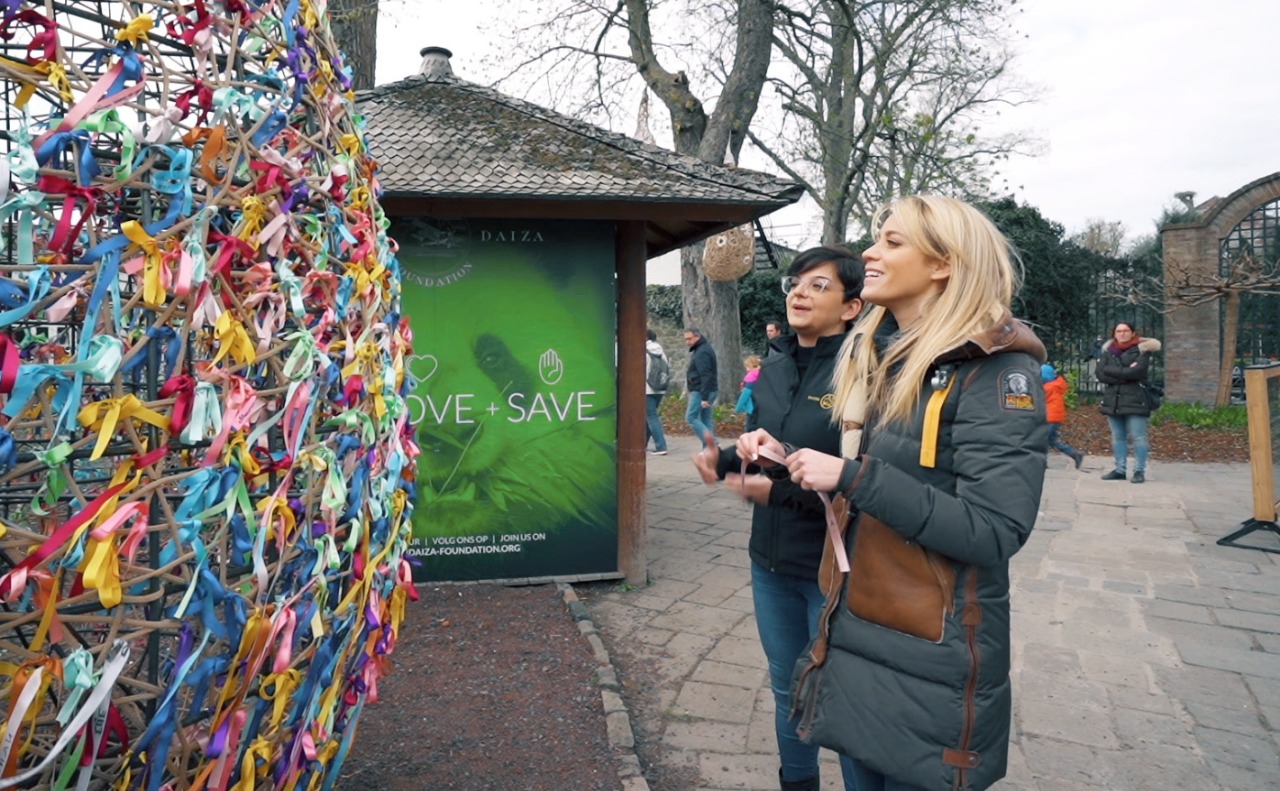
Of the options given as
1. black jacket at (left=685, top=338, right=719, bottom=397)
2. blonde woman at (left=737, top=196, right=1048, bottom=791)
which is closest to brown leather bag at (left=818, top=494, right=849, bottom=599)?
blonde woman at (left=737, top=196, right=1048, bottom=791)

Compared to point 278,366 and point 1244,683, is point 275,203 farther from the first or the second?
point 1244,683

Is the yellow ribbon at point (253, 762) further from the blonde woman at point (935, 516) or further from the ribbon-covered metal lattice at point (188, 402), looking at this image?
the blonde woman at point (935, 516)

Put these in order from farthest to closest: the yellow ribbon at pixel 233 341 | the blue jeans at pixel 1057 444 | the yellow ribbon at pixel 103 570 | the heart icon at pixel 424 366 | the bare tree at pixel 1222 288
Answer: the bare tree at pixel 1222 288 → the blue jeans at pixel 1057 444 → the heart icon at pixel 424 366 → the yellow ribbon at pixel 233 341 → the yellow ribbon at pixel 103 570

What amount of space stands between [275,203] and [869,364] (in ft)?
4.69

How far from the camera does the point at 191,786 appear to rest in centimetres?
→ 161

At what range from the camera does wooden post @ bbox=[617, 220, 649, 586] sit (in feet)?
18.8

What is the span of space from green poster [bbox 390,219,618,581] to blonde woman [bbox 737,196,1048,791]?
3.76m

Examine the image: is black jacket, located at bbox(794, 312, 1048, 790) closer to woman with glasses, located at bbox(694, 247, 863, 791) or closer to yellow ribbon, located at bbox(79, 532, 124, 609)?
woman with glasses, located at bbox(694, 247, 863, 791)

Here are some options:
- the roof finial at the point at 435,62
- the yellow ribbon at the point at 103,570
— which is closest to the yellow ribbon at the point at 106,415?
the yellow ribbon at the point at 103,570

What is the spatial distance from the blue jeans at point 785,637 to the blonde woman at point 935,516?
2.46 feet

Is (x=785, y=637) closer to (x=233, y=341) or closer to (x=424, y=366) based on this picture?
(x=233, y=341)

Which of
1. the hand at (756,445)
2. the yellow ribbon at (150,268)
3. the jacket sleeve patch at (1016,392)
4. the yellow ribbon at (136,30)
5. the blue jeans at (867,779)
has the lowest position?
the blue jeans at (867,779)

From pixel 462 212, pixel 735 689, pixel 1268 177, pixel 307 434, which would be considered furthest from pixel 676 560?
pixel 1268 177

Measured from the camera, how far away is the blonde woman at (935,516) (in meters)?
1.73
